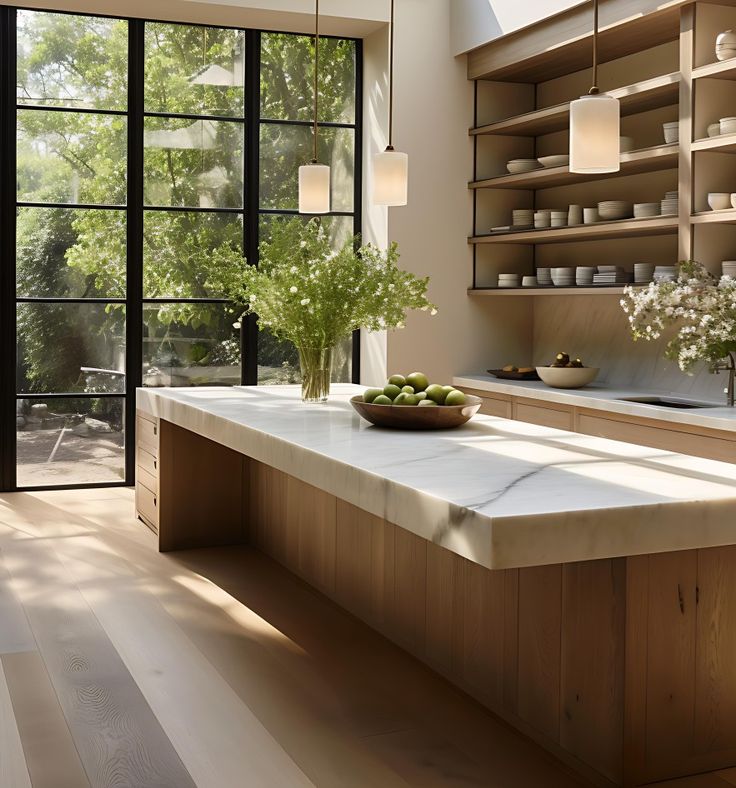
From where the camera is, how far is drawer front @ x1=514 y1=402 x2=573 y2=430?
17.4 ft

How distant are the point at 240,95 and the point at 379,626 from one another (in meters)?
3.93

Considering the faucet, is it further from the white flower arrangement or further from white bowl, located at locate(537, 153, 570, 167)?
white bowl, located at locate(537, 153, 570, 167)

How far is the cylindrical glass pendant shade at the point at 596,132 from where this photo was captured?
287 centimetres

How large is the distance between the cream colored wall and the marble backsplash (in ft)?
1.28

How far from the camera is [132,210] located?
20.5 ft

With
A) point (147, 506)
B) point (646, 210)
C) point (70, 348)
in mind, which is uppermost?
point (646, 210)

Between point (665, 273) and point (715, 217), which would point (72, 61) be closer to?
point (665, 273)

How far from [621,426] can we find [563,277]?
1.18 m

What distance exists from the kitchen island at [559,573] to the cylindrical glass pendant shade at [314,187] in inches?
40.0

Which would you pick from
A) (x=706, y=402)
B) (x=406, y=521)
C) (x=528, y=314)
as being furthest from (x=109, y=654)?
(x=528, y=314)

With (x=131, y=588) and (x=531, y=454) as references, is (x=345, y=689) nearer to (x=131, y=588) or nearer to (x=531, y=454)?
(x=531, y=454)

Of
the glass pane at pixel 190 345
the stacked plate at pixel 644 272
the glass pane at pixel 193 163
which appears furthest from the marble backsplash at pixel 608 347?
the glass pane at pixel 193 163

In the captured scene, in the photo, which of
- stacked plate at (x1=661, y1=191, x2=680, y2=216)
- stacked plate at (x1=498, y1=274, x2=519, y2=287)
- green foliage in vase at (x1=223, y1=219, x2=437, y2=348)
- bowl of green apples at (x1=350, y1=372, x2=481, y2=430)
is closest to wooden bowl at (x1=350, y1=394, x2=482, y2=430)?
bowl of green apples at (x1=350, y1=372, x2=481, y2=430)

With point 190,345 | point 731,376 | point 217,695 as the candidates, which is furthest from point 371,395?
point 190,345
